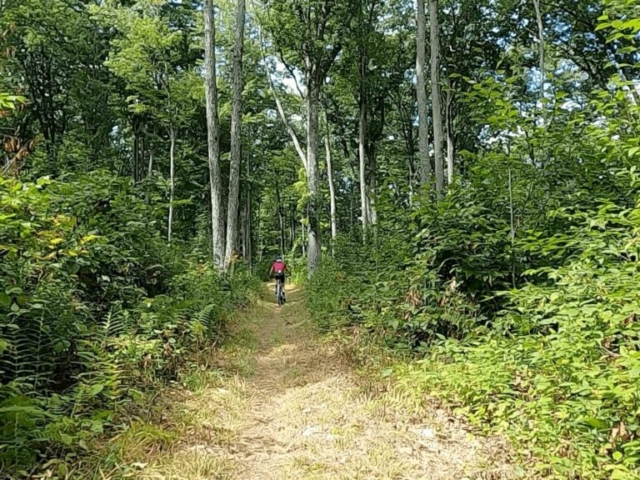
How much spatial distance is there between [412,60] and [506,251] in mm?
16912

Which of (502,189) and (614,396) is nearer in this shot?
(614,396)

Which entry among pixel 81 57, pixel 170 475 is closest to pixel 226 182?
pixel 81 57

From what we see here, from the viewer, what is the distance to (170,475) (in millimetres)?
2984

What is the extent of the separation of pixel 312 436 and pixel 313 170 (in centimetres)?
1223

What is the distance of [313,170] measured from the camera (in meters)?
15.4

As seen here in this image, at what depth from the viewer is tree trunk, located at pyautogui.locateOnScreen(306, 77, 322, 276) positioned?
15086 millimetres

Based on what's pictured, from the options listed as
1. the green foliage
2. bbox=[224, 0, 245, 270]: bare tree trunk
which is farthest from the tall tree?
the green foliage

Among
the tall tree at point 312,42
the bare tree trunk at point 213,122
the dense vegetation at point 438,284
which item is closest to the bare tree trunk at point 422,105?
the dense vegetation at point 438,284

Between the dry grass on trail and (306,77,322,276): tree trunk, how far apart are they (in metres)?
9.56

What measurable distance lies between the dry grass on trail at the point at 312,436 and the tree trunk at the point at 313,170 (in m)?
9.56

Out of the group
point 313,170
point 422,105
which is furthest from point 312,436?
point 313,170

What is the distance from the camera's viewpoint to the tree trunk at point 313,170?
→ 594 inches

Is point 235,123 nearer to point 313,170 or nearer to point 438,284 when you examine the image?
point 313,170

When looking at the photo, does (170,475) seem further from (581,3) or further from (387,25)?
(387,25)
